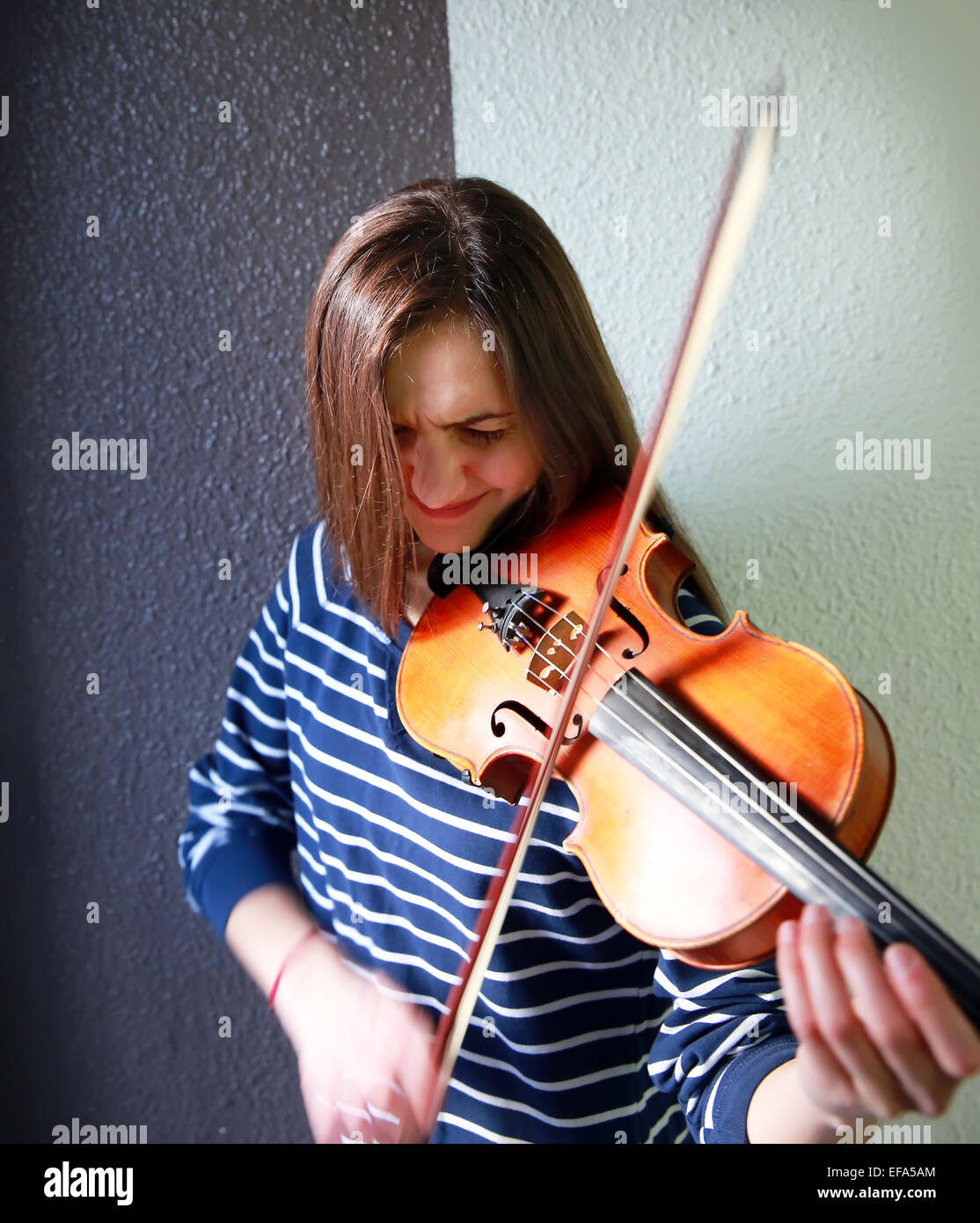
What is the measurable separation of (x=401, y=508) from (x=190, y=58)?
1.66 feet

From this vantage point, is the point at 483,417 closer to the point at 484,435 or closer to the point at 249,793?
the point at 484,435

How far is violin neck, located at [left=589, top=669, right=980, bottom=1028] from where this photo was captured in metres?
0.41

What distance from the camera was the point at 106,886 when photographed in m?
1.00

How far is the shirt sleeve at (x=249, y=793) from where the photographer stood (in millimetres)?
768

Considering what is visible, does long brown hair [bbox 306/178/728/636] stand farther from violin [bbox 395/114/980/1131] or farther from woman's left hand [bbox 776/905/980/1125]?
woman's left hand [bbox 776/905/980/1125]

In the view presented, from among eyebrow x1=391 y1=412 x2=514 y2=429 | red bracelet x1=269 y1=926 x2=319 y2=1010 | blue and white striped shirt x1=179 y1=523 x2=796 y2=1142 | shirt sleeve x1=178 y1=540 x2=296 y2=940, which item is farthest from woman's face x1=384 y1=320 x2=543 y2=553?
red bracelet x1=269 y1=926 x2=319 y2=1010

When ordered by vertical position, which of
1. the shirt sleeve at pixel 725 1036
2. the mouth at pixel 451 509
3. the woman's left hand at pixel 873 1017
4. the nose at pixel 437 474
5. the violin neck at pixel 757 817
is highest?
the nose at pixel 437 474

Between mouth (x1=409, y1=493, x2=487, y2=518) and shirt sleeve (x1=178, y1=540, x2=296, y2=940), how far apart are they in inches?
8.1

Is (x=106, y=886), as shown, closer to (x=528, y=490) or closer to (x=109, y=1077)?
(x=109, y=1077)

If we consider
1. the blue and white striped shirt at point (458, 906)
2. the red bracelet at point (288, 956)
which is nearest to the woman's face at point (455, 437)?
the blue and white striped shirt at point (458, 906)

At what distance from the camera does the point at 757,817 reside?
1.47ft

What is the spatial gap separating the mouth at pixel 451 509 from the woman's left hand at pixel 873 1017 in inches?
12.4

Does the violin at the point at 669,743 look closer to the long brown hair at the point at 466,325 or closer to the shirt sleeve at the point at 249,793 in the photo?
the long brown hair at the point at 466,325

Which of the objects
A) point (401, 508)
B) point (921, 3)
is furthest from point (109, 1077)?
point (921, 3)
